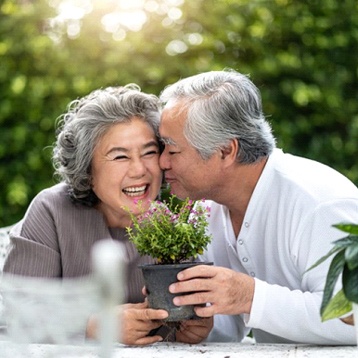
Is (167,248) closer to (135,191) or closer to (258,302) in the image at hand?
(258,302)

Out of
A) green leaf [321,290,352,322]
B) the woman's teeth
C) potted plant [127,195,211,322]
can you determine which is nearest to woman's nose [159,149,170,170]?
the woman's teeth

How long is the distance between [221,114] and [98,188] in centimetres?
55

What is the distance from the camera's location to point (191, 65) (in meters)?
4.76

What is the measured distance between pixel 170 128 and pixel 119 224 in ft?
1.54

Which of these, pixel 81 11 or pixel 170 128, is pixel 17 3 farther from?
pixel 170 128

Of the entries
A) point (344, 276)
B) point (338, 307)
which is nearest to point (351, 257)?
point (344, 276)

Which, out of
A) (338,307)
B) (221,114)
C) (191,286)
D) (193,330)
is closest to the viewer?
(338,307)

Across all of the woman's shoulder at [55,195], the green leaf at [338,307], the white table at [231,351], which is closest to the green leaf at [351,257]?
the green leaf at [338,307]

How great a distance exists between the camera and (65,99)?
4699 millimetres

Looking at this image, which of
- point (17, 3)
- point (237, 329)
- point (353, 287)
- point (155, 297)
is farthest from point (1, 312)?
point (17, 3)

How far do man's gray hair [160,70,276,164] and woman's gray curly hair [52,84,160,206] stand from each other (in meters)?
0.18

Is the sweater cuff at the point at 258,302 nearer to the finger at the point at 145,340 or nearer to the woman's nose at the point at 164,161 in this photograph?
the finger at the point at 145,340

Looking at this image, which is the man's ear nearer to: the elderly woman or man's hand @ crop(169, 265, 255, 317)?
the elderly woman

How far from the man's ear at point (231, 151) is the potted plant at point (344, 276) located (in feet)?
3.95
